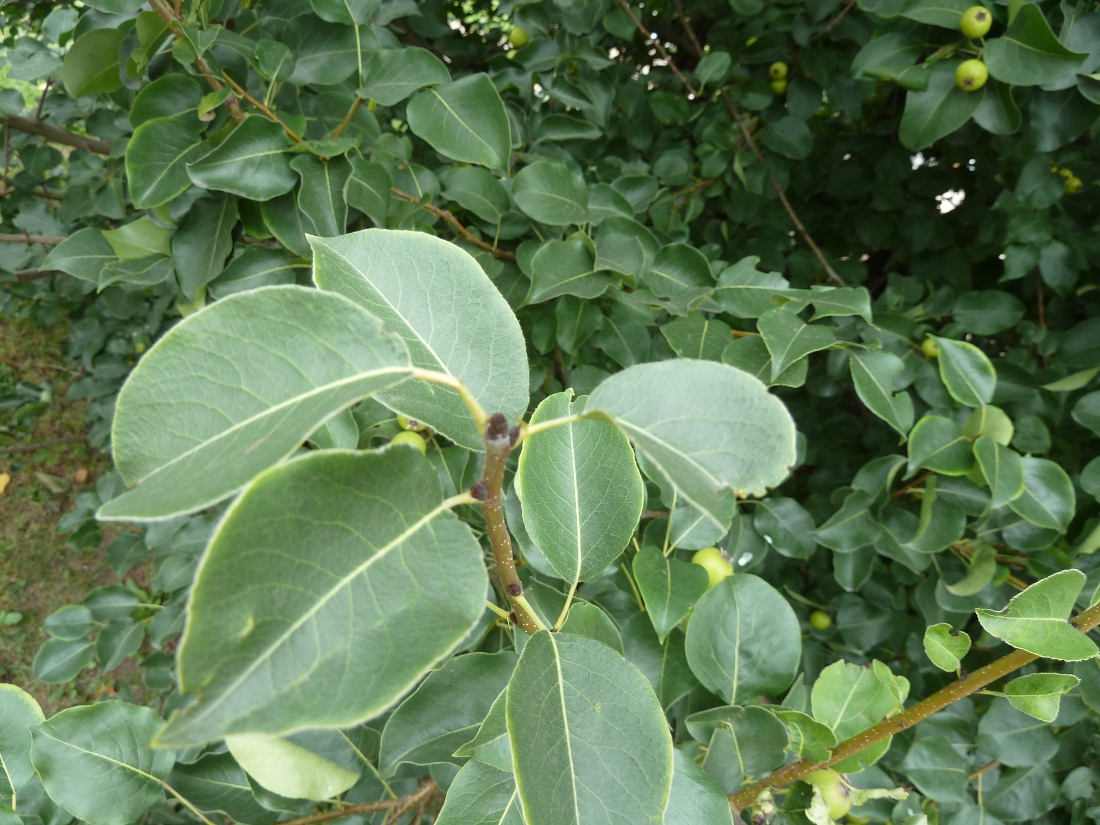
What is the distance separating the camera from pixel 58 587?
3.17 metres

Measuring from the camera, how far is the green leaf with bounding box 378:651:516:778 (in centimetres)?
72

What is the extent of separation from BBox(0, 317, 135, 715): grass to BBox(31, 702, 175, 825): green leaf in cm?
246

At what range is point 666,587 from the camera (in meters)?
0.86

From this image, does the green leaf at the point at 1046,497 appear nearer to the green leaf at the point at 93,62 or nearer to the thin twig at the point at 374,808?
the thin twig at the point at 374,808

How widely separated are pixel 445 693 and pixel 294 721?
17.7 inches

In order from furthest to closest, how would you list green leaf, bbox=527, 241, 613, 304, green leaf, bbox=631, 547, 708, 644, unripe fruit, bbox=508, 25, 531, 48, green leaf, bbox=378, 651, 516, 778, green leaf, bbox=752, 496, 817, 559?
1. unripe fruit, bbox=508, 25, 531, 48
2. green leaf, bbox=752, 496, 817, 559
3. green leaf, bbox=527, 241, 613, 304
4. green leaf, bbox=631, 547, 708, 644
5. green leaf, bbox=378, 651, 516, 778

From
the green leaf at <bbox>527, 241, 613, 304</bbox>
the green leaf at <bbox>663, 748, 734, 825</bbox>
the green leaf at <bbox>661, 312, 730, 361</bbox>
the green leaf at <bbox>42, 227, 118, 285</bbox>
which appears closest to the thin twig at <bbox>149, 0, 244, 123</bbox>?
the green leaf at <bbox>42, 227, 118, 285</bbox>

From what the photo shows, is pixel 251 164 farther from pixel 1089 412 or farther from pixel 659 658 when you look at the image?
pixel 1089 412

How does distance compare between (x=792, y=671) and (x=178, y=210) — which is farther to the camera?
(x=178, y=210)

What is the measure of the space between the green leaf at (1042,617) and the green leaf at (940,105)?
0.99 metres

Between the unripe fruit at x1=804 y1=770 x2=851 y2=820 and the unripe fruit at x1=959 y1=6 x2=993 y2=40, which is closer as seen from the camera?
the unripe fruit at x1=804 y1=770 x2=851 y2=820

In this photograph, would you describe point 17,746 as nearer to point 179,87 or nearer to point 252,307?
point 252,307

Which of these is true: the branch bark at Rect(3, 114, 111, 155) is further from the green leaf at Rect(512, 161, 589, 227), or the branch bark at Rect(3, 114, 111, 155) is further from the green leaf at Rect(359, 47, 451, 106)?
the green leaf at Rect(512, 161, 589, 227)

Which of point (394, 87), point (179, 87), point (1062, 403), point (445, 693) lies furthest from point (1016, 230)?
point (179, 87)
